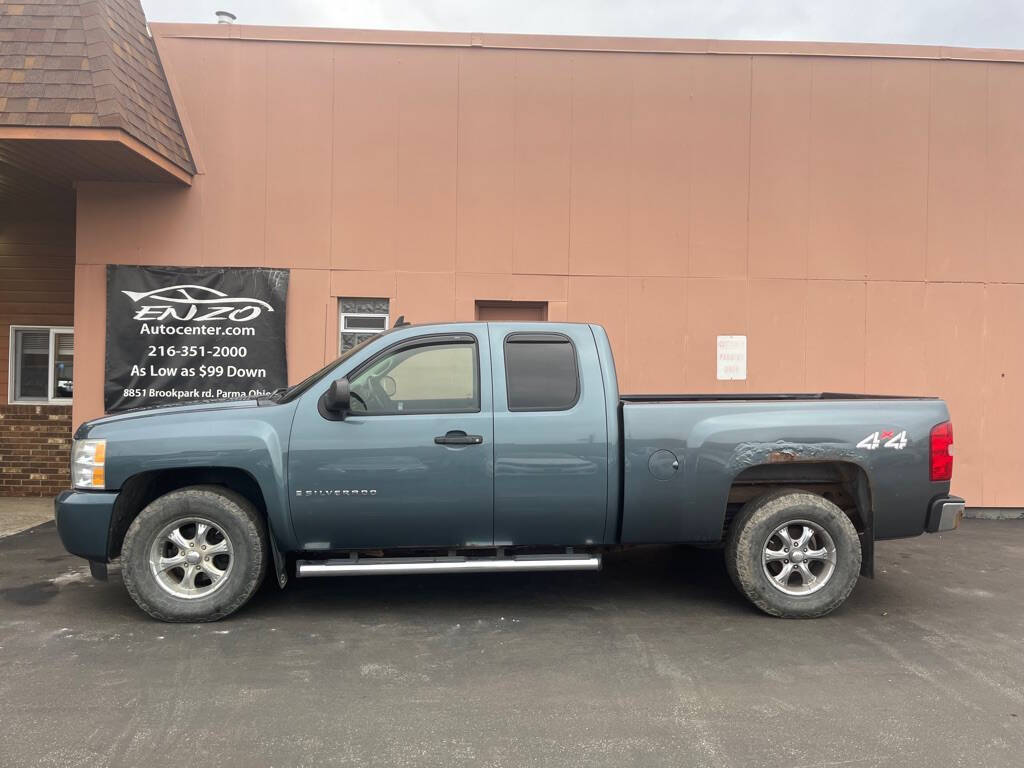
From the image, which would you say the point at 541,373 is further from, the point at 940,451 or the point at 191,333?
the point at 191,333

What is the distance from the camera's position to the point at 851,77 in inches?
332

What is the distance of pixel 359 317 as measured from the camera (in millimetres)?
8320

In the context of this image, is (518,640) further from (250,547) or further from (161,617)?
(161,617)

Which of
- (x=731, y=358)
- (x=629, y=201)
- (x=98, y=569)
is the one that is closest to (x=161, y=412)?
(x=98, y=569)

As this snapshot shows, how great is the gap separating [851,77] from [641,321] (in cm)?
386

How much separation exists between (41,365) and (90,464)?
20.4 ft

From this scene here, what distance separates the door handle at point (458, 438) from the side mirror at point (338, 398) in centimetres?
61

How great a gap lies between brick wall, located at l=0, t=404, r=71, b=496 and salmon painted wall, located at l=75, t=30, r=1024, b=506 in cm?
313

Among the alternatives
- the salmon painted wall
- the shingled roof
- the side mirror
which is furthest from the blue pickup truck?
the shingled roof

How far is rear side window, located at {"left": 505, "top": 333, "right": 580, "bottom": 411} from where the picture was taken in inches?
183

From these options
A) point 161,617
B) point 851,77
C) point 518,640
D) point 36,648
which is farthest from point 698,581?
point 851,77

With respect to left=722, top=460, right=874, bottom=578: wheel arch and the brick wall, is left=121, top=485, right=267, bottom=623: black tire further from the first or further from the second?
the brick wall

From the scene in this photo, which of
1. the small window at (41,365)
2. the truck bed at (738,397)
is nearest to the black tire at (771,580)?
the truck bed at (738,397)

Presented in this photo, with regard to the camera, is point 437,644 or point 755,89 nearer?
point 437,644
